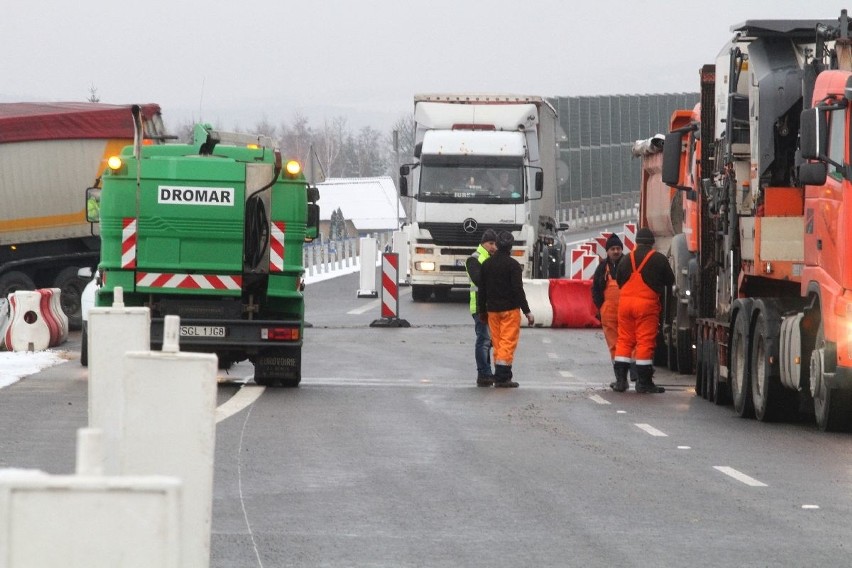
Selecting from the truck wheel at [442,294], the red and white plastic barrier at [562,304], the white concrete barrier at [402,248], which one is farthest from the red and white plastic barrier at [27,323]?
the white concrete barrier at [402,248]

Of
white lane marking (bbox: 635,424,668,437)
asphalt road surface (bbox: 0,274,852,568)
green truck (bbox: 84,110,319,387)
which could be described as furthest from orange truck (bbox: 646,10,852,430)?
green truck (bbox: 84,110,319,387)

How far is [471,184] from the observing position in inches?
1462

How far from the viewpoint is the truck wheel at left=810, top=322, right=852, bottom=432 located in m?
14.4

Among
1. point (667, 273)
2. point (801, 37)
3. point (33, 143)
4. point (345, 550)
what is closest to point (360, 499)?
point (345, 550)

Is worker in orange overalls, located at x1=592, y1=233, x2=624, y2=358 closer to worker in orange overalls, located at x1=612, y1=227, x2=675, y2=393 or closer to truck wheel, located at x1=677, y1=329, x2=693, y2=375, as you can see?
worker in orange overalls, located at x1=612, y1=227, x2=675, y2=393

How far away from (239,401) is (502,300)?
394 cm

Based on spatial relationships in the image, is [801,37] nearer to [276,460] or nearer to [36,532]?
[276,460]

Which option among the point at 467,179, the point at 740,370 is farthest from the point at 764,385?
the point at 467,179

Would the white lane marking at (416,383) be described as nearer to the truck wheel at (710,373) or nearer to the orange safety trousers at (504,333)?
the orange safety trousers at (504,333)

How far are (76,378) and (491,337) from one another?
15.1 ft

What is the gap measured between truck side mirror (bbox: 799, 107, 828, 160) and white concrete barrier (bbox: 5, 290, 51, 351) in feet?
43.6

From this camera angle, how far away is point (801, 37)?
16.9 metres

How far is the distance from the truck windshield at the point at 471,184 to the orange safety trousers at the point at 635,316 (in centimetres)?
1762

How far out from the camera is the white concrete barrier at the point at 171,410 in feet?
18.8
